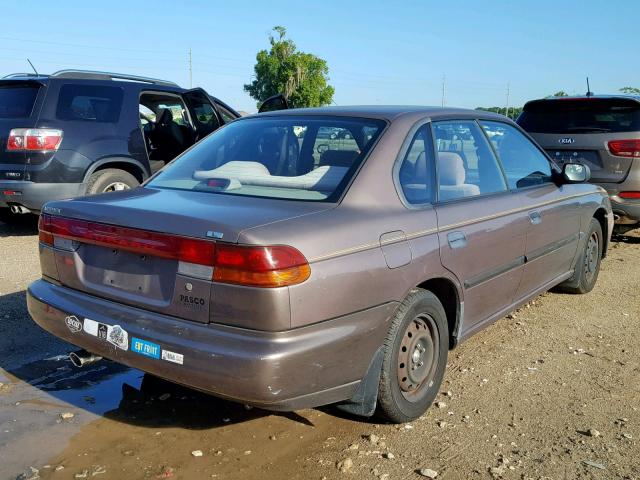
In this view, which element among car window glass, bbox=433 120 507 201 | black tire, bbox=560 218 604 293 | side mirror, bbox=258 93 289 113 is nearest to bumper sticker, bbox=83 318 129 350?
car window glass, bbox=433 120 507 201

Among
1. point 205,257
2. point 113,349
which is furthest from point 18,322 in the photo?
point 205,257

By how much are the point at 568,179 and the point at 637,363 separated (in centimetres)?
150

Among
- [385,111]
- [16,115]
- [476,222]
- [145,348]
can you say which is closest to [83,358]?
[145,348]

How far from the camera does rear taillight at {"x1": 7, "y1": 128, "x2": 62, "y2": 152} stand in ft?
22.5

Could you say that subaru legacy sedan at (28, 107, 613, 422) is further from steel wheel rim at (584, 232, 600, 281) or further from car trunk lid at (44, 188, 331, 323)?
steel wheel rim at (584, 232, 600, 281)

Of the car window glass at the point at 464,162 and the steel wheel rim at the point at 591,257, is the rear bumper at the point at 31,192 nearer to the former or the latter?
the car window glass at the point at 464,162

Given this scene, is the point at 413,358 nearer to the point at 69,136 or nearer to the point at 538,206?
the point at 538,206

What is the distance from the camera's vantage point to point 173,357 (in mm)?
2650

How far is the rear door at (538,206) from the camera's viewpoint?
14.2ft

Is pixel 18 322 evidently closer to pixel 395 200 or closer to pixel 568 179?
pixel 395 200

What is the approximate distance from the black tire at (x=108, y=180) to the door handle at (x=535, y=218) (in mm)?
4881

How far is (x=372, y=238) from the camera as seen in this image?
2885 mm

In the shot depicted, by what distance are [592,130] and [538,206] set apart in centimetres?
347

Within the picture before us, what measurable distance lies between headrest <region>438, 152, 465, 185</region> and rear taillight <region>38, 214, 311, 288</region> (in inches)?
54.8
